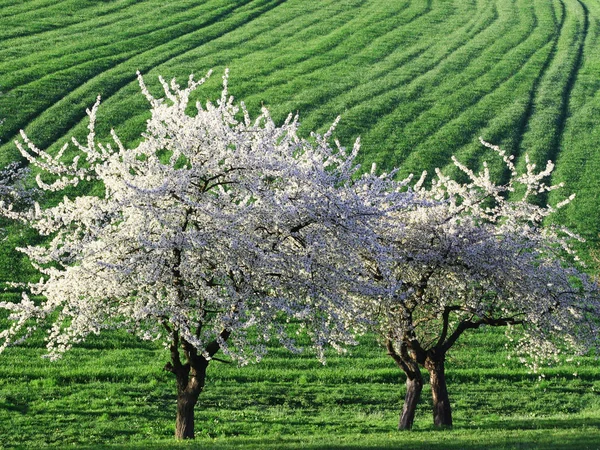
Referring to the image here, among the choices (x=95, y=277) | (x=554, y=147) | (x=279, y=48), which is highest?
(x=95, y=277)

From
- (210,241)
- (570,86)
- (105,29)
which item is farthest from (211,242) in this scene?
(105,29)

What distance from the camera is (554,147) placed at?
6109 cm

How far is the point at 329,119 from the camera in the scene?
61.5 metres

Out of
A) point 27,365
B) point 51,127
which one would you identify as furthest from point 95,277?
point 51,127

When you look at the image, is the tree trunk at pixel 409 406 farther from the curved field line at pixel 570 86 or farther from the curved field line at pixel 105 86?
the curved field line at pixel 570 86

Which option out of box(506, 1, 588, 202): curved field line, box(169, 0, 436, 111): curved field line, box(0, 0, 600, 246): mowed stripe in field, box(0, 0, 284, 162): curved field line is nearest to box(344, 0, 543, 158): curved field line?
box(0, 0, 600, 246): mowed stripe in field

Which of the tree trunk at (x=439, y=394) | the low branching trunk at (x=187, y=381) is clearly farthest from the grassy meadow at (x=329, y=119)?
the tree trunk at (x=439, y=394)

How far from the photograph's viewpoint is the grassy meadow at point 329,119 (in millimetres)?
27391

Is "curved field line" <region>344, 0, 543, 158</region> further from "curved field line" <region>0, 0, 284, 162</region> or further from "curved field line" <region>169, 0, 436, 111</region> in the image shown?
"curved field line" <region>0, 0, 284, 162</region>

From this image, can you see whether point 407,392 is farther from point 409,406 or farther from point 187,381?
point 187,381

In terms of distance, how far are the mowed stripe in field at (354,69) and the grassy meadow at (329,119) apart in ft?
0.72

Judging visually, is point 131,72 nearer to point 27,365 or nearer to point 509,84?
point 509,84

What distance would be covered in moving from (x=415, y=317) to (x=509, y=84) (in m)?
48.3

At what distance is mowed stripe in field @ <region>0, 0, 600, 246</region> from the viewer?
59.3 m
